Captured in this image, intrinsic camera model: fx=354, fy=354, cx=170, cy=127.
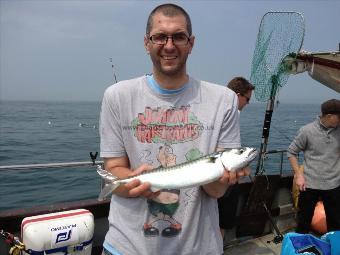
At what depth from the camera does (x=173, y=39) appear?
8.47ft

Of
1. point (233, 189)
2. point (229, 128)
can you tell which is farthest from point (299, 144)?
point (229, 128)

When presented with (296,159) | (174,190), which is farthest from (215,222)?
(296,159)

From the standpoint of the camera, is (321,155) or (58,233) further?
(321,155)

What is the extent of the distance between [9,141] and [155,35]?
29.8 metres

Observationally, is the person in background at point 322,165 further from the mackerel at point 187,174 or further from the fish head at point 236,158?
the mackerel at point 187,174

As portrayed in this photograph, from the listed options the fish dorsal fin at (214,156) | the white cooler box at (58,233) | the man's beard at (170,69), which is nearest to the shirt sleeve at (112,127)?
the man's beard at (170,69)

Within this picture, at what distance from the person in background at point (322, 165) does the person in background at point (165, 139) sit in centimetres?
429

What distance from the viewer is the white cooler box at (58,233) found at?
4.05 m

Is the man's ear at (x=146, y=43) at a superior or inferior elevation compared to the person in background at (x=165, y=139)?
superior

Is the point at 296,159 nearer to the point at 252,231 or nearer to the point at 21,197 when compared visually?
the point at 252,231

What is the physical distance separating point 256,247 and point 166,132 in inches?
199

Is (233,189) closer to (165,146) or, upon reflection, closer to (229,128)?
(229,128)

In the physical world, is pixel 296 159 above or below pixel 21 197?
above

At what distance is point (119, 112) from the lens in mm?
2715
